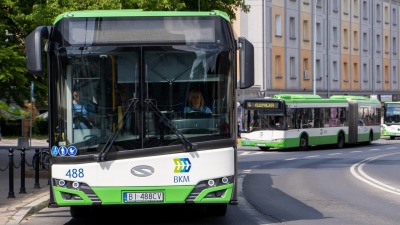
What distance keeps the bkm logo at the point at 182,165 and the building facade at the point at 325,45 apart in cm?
4713

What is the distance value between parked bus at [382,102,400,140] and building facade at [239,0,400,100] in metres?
5.69

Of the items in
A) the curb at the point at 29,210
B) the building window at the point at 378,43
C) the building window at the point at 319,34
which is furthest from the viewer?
the building window at the point at 378,43

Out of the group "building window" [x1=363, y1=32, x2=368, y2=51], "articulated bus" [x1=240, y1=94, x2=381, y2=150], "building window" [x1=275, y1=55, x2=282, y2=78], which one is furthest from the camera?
"building window" [x1=363, y1=32, x2=368, y2=51]

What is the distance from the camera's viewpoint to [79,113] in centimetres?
1193

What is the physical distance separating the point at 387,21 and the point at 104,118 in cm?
7315

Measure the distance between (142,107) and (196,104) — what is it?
71cm

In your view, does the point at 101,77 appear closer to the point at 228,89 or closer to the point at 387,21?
the point at 228,89

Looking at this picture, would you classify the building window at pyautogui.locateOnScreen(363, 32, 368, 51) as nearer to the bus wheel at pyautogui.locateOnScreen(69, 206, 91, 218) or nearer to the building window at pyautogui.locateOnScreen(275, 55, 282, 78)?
the building window at pyautogui.locateOnScreen(275, 55, 282, 78)

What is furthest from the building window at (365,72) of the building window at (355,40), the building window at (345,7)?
the building window at (345,7)

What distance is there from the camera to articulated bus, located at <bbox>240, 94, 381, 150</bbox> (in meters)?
43.9

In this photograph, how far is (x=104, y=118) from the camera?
11.9m

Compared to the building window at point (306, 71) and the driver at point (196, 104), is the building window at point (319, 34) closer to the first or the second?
the building window at point (306, 71)

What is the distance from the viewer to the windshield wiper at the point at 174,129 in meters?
11.8

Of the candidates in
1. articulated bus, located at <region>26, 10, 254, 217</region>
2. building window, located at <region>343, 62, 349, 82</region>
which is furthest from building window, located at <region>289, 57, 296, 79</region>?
articulated bus, located at <region>26, 10, 254, 217</region>
